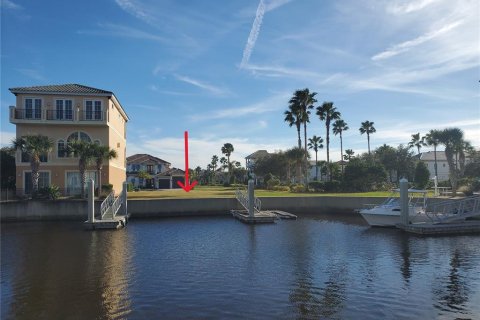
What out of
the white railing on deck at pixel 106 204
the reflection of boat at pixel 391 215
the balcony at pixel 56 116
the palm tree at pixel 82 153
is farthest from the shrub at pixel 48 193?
the reflection of boat at pixel 391 215

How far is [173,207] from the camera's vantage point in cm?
3841

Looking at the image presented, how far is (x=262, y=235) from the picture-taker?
2564 centimetres

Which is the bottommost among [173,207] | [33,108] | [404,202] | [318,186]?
[173,207]

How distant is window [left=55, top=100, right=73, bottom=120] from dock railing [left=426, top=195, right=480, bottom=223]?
36919 millimetres

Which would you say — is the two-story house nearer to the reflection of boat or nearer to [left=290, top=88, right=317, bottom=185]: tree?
[left=290, top=88, right=317, bottom=185]: tree

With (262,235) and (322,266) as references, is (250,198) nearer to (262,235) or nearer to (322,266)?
(262,235)

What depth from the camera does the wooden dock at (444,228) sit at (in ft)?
85.4

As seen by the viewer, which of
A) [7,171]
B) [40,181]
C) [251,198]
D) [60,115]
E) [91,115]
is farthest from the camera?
[7,171]

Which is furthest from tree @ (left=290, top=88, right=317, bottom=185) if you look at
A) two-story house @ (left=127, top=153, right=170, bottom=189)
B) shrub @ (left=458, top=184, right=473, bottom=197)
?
two-story house @ (left=127, top=153, right=170, bottom=189)

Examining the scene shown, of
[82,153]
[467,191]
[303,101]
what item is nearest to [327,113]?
[303,101]

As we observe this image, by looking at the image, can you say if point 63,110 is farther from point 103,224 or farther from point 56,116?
point 103,224

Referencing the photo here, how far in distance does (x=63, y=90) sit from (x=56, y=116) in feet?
9.74

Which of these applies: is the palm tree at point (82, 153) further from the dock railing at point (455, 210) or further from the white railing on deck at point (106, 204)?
the dock railing at point (455, 210)

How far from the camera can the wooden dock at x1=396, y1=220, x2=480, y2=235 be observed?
26039 mm
